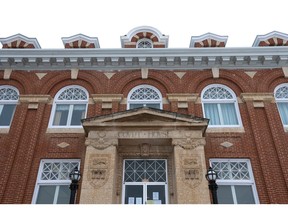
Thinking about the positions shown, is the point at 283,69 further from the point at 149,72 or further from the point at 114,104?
the point at 114,104

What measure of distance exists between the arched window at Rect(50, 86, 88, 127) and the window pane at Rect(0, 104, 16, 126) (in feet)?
6.49

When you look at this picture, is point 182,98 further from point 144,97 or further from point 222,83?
point 222,83

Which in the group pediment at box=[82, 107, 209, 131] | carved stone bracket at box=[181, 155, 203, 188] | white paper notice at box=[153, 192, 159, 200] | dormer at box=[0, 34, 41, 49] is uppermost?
dormer at box=[0, 34, 41, 49]

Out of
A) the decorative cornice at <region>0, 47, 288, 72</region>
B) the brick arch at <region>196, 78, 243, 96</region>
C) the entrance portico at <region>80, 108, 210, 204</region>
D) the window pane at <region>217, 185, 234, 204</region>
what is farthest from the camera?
the decorative cornice at <region>0, 47, 288, 72</region>

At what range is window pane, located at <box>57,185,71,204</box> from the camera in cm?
1081

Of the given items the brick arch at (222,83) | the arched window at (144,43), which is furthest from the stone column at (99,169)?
the arched window at (144,43)

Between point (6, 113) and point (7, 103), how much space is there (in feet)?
1.83

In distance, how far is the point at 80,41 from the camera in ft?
Answer: 50.0

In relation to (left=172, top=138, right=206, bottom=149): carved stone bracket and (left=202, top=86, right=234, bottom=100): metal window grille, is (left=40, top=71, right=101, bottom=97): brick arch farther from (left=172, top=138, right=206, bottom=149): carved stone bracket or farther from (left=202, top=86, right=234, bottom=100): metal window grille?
(left=202, top=86, right=234, bottom=100): metal window grille

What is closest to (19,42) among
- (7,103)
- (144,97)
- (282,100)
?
(7,103)

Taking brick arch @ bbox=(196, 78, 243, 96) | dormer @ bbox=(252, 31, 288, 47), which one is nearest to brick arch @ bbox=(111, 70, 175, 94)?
brick arch @ bbox=(196, 78, 243, 96)

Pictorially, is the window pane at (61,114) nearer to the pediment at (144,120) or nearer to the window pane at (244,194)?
the pediment at (144,120)

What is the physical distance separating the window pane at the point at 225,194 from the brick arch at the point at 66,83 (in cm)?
705

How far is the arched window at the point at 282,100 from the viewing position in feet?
42.3
